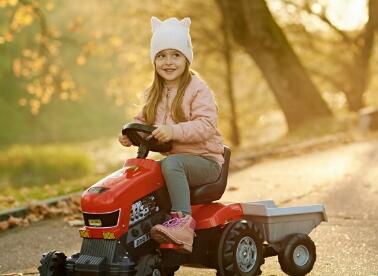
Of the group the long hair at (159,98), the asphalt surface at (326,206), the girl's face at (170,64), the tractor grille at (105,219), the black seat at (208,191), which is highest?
the girl's face at (170,64)

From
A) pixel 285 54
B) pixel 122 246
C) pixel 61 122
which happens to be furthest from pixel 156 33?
pixel 61 122

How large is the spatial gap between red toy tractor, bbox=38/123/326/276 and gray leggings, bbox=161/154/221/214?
0.22 ft

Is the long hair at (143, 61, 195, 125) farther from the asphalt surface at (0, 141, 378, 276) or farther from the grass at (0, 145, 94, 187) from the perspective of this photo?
the grass at (0, 145, 94, 187)

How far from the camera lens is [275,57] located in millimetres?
15344

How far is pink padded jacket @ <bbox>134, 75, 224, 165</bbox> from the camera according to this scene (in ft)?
15.4

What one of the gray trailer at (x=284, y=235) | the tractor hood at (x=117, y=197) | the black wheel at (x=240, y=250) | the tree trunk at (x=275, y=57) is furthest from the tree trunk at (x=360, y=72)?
the tractor hood at (x=117, y=197)

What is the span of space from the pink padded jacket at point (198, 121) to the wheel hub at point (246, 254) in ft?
1.74

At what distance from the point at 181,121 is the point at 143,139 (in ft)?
0.94

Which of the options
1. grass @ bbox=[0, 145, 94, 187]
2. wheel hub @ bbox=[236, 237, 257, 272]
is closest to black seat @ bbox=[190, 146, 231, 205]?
wheel hub @ bbox=[236, 237, 257, 272]

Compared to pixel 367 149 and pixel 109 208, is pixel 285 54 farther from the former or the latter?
pixel 109 208

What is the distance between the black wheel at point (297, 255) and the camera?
4949 millimetres

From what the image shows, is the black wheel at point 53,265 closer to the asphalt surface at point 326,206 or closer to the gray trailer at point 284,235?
the asphalt surface at point 326,206

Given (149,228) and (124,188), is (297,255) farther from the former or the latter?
(124,188)

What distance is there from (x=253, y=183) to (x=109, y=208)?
5.51 meters
